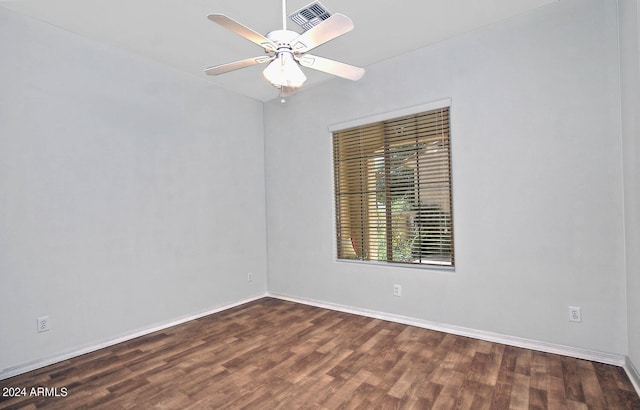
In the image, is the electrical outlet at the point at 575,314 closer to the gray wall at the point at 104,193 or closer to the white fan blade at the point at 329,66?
the white fan blade at the point at 329,66

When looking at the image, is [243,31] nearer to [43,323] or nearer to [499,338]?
[43,323]

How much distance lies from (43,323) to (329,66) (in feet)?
10.1

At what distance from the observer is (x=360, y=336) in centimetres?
299

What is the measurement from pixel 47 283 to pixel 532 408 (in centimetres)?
370

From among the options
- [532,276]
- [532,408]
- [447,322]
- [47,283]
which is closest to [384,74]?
[532,276]

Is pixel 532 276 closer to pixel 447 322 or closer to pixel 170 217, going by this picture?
pixel 447 322

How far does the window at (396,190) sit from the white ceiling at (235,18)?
78 cm

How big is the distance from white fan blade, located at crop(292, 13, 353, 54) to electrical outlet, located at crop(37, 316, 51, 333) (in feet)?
9.62

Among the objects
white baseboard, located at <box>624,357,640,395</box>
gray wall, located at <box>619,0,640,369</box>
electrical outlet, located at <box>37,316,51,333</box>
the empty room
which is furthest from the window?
electrical outlet, located at <box>37,316,51,333</box>

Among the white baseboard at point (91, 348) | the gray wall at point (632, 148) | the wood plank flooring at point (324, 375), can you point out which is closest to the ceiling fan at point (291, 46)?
the gray wall at point (632, 148)

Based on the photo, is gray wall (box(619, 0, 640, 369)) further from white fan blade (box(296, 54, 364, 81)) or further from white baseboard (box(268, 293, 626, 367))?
white fan blade (box(296, 54, 364, 81))

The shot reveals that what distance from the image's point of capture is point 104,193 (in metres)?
2.92

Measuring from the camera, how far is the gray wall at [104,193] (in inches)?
97.0

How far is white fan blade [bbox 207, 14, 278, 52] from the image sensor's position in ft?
4.94
